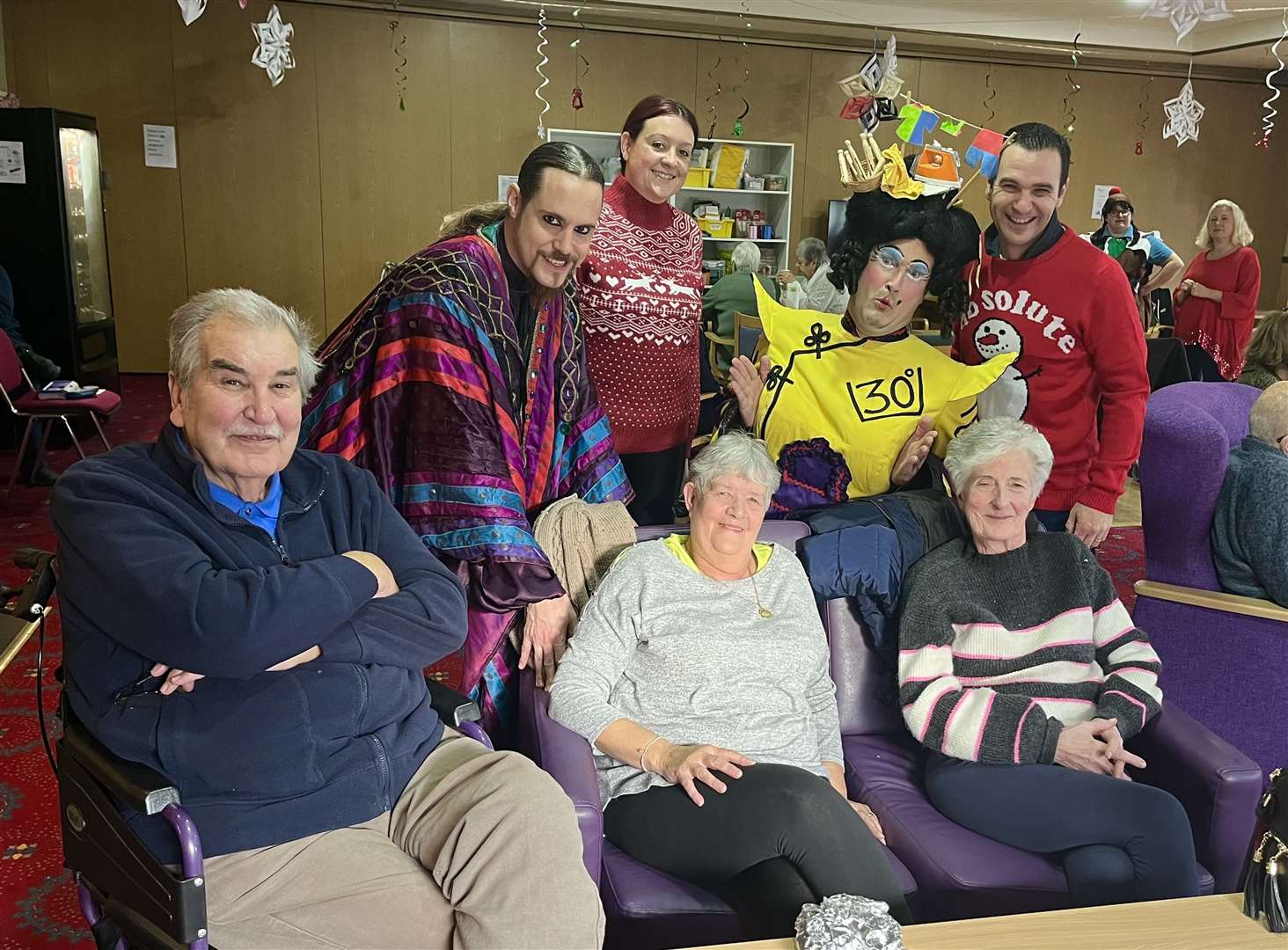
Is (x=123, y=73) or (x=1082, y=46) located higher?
(x=1082, y=46)

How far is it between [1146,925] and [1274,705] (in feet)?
3.85

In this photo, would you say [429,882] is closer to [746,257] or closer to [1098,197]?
[746,257]

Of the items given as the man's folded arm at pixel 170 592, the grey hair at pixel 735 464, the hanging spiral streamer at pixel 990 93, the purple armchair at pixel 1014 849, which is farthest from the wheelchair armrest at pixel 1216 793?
the hanging spiral streamer at pixel 990 93

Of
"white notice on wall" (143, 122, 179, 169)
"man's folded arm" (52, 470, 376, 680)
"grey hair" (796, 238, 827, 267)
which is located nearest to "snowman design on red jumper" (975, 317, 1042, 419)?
"man's folded arm" (52, 470, 376, 680)

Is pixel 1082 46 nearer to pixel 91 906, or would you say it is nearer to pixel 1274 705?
pixel 1274 705

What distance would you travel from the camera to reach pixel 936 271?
8.07ft

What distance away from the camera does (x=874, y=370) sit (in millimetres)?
2432

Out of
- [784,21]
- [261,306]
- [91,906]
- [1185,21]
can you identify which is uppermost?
[784,21]

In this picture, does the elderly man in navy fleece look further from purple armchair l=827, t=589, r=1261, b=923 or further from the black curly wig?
the black curly wig

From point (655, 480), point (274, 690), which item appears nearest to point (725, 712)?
point (274, 690)

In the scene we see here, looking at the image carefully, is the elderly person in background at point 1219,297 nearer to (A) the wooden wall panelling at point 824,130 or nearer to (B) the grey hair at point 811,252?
(B) the grey hair at point 811,252

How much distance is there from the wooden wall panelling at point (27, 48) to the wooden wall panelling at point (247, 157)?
88 cm

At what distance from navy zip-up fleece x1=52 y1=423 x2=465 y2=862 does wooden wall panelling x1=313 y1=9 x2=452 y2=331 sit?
24.0 feet

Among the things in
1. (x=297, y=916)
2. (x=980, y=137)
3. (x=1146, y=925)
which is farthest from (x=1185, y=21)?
(x=297, y=916)
